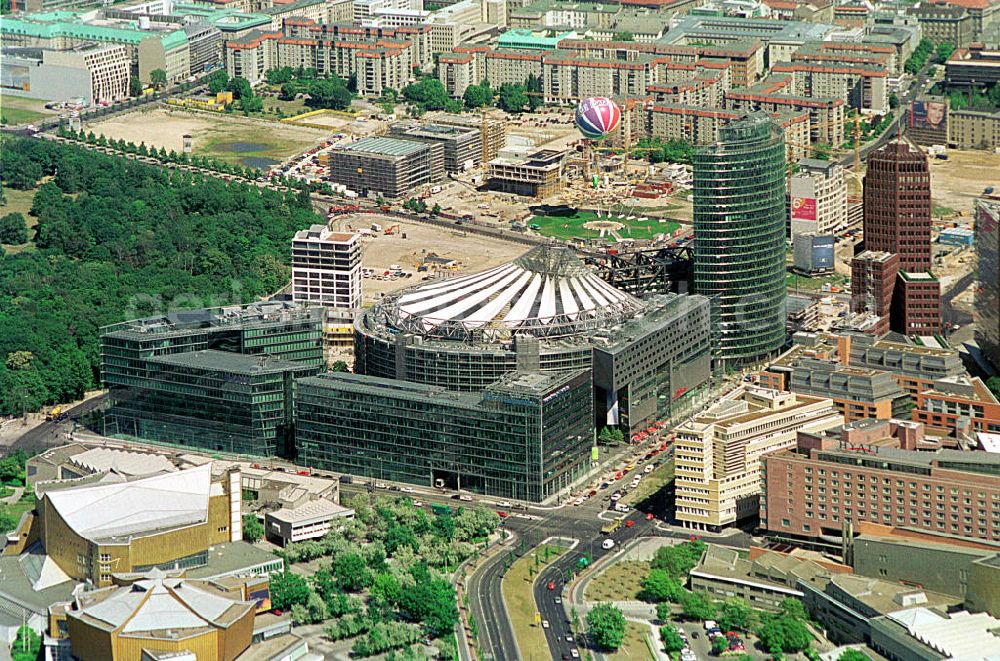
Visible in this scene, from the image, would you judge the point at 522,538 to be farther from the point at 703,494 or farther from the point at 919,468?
the point at 919,468

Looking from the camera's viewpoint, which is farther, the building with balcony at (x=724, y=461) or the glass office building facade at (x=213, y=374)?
the glass office building facade at (x=213, y=374)

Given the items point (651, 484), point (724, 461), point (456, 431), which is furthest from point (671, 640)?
point (456, 431)

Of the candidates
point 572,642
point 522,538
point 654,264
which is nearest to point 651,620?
point 572,642

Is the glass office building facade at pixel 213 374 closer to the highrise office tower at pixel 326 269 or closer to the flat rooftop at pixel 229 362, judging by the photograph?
the flat rooftop at pixel 229 362

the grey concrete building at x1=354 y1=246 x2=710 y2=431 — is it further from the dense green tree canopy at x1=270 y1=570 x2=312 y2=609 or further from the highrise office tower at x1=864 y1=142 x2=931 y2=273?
the dense green tree canopy at x1=270 y1=570 x2=312 y2=609

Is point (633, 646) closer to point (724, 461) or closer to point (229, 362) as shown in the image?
point (724, 461)

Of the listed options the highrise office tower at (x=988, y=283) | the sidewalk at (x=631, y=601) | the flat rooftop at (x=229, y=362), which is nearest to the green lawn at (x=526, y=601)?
the sidewalk at (x=631, y=601)
